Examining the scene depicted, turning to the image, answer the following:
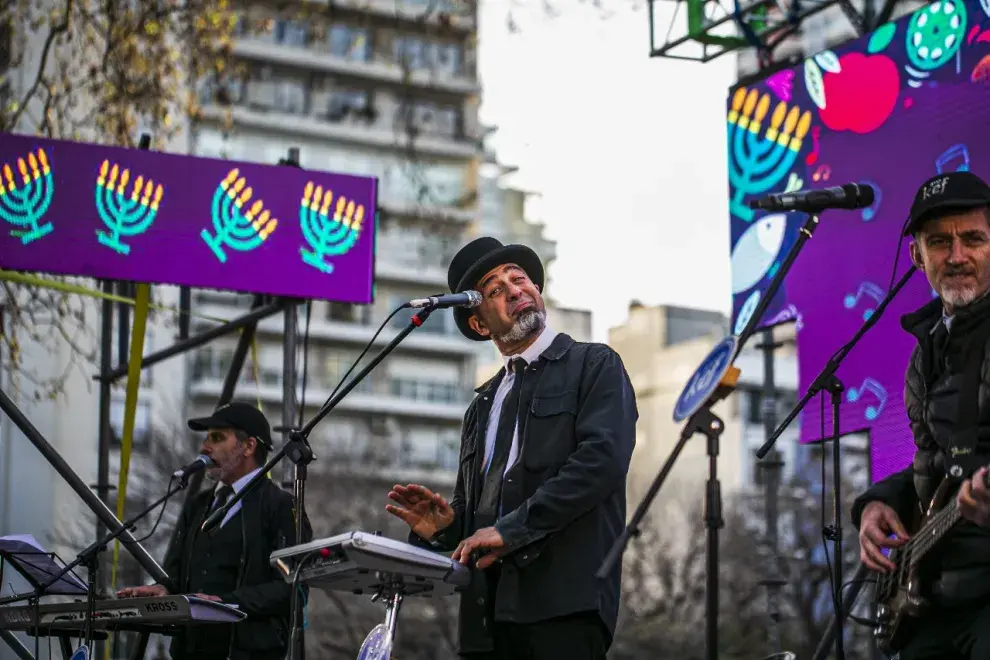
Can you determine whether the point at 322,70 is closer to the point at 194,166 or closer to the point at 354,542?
the point at 194,166

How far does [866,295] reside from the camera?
7504 millimetres

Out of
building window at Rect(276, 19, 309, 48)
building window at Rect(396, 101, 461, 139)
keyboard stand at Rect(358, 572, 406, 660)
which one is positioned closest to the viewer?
keyboard stand at Rect(358, 572, 406, 660)

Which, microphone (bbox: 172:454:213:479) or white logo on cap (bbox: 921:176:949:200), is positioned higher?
white logo on cap (bbox: 921:176:949:200)

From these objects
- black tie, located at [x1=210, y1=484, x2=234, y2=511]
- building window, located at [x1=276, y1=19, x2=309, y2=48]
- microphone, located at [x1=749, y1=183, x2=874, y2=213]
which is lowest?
black tie, located at [x1=210, y1=484, x2=234, y2=511]

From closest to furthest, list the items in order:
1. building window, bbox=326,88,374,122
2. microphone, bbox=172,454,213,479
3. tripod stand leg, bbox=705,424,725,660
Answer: tripod stand leg, bbox=705,424,725,660 < microphone, bbox=172,454,213,479 < building window, bbox=326,88,374,122

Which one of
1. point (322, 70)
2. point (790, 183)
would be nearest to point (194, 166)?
point (790, 183)

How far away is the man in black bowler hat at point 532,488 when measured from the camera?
4594 mm

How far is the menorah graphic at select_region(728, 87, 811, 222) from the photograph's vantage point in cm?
816

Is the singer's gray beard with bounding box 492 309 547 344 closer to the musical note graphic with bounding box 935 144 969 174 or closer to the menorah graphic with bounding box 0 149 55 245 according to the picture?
the musical note graphic with bounding box 935 144 969 174

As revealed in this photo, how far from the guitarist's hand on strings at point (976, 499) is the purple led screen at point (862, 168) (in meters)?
3.33

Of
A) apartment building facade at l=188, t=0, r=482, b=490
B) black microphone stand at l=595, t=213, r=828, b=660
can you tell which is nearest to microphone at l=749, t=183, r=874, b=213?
black microphone stand at l=595, t=213, r=828, b=660

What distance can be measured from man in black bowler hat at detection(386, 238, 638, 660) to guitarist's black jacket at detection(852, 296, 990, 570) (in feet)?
2.63

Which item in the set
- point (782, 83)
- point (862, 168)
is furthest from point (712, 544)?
point (782, 83)

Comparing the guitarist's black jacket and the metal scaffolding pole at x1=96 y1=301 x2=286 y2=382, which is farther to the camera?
the metal scaffolding pole at x1=96 y1=301 x2=286 y2=382
